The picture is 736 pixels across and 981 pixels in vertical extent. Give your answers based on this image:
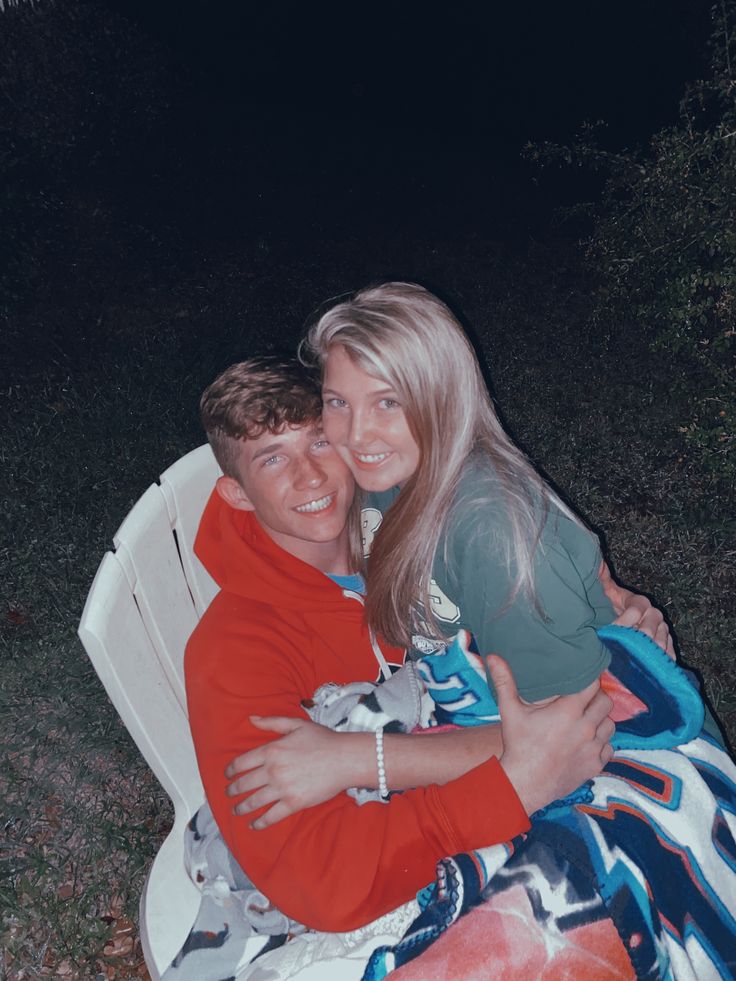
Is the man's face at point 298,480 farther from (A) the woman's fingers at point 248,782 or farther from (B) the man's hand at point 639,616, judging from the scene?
(B) the man's hand at point 639,616

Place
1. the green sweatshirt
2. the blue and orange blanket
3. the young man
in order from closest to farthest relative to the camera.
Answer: the blue and orange blanket → the young man → the green sweatshirt

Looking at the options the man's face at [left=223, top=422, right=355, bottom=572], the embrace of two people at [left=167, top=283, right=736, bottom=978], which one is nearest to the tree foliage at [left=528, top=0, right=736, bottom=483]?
the embrace of two people at [left=167, top=283, right=736, bottom=978]

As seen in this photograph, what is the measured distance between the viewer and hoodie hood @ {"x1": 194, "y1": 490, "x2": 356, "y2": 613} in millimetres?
2271

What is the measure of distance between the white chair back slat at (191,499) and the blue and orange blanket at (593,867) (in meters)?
0.76

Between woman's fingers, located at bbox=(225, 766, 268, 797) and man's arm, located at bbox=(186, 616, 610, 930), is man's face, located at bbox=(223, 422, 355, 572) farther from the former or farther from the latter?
woman's fingers, located at bbox=(225, 766, 268, 797)

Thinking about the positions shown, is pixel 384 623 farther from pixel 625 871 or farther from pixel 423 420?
pixel 625 871

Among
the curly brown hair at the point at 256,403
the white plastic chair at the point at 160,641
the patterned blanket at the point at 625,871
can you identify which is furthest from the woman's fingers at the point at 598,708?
the white plastic chair at the point at 160,641

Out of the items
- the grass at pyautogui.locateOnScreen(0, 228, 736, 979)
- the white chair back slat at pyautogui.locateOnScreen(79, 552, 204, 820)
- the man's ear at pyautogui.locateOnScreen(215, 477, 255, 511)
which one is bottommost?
the grass at pyautogui.locateOnScreen(0, 228, 736, 979)

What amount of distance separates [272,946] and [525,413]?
15.9 ft

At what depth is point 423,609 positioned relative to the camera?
2270mm

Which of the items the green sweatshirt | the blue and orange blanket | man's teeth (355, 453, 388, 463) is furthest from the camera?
man's teeth (355, 453, 388, 463)

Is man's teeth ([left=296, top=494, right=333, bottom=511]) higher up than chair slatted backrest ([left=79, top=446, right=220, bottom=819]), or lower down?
higher up

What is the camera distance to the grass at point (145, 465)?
10.9 feet

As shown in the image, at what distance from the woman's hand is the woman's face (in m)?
0.69
